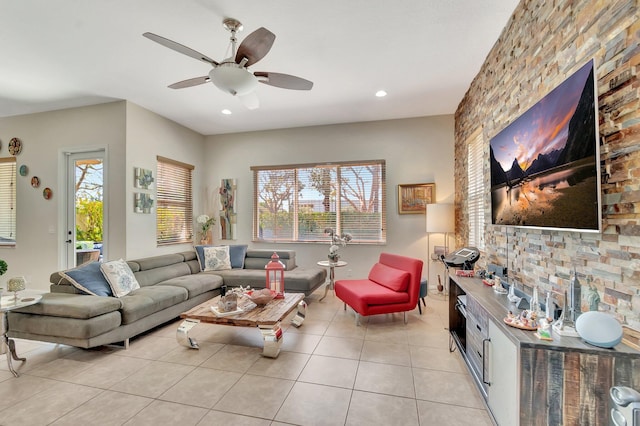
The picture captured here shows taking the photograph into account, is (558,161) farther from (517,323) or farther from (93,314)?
(93,314)

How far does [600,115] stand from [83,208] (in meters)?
6.06

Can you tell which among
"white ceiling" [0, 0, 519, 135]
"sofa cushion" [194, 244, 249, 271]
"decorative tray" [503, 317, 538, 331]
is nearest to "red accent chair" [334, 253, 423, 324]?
"decorative tray" [503, 317, 538, 331]

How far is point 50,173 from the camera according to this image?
4578mm

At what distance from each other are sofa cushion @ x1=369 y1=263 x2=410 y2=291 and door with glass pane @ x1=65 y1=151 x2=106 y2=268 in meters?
4.22

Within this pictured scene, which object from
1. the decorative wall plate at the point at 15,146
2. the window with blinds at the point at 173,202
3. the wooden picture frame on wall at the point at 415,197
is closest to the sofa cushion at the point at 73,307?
the window with blinds at the point at 173,202

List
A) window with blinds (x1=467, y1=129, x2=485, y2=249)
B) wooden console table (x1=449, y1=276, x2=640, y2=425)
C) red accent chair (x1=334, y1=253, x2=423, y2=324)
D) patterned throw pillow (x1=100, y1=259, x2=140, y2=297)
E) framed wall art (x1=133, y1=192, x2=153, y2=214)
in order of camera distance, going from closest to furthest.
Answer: wooden console table (x1=449, y1=276, x2=640, y2=425) → patterned throw pillow (x1=100, y1=259, x2=140, y2=297) → red accent chair (x1=334, y1=253, x2=423, y2=324) → window with blinds (x1=467, y1=129, x2=485, y2=249) → framed wall art (x1=133, y1=192, x2=153, y2=214)

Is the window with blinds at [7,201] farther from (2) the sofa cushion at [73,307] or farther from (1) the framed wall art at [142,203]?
(2) the sofa cushion at [73,307]

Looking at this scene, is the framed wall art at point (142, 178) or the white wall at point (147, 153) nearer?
the white wall at point (147, 153)

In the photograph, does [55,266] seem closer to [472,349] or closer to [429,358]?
[429,358]

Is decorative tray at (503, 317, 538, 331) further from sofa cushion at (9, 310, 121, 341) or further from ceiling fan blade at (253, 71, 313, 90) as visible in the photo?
sofa cushion at (9, 310, 121, 341)

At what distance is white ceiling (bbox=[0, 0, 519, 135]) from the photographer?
2391 millimetres

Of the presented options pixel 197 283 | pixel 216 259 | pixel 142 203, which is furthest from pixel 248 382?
pixel 142 203

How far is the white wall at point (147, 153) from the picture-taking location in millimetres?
4215

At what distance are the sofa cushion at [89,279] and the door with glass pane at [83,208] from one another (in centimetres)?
157
